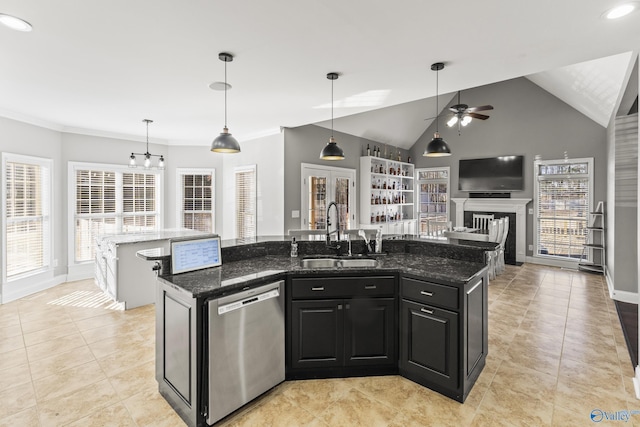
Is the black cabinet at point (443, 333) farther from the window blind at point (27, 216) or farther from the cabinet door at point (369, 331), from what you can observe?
the window blind at point (27, 216)

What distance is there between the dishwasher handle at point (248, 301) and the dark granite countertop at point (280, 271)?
0.27 ft

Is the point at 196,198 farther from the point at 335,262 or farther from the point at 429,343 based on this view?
the point at 429,343

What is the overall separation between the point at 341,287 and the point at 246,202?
4319 millimetres

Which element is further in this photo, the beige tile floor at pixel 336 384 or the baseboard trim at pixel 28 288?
the baseboard trim at pixel 28 288

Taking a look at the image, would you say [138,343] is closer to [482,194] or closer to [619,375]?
[619,375]

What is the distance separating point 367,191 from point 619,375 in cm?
485

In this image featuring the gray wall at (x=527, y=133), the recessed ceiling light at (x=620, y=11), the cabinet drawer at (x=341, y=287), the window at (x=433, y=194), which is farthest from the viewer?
the window at (x=433, y=194)

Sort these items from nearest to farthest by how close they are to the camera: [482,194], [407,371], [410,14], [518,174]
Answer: [410,14]
[407,371]
[518,174]
[482,194]

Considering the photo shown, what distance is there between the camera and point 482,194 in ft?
25.5

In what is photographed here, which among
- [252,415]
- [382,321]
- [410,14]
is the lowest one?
[252,415]

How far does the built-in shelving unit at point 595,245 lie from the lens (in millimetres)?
6051

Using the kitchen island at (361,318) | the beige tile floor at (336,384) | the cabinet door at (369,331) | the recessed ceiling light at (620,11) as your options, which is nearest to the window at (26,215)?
the beige tile floor at (336,384)

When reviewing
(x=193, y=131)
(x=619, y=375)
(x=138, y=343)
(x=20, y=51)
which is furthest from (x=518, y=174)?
(x=20, y=51)

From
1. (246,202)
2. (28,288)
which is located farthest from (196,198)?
(28,288)
